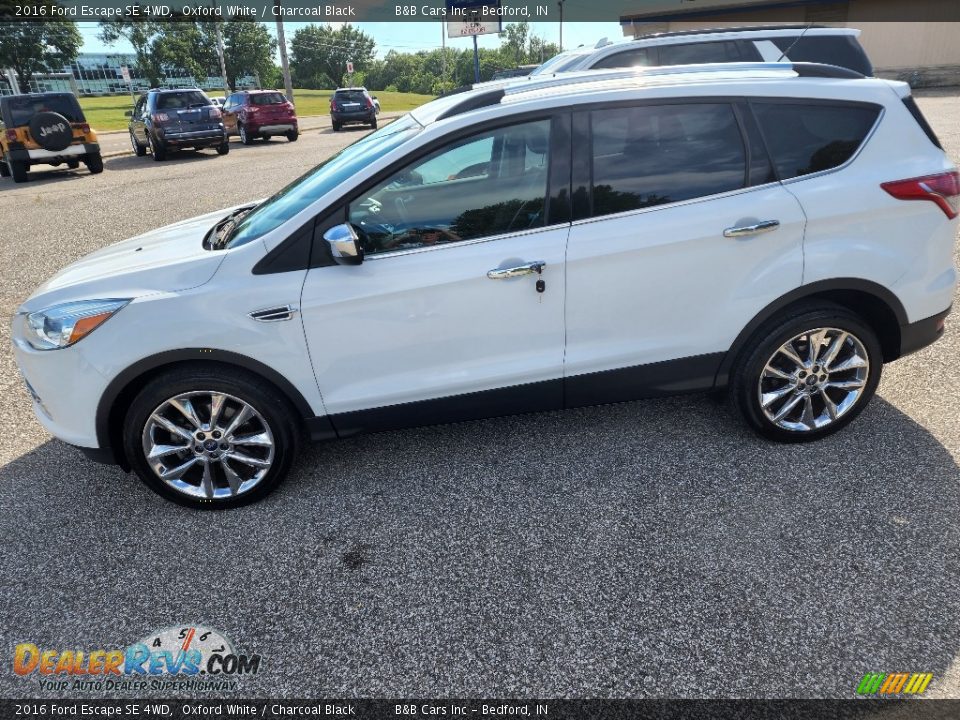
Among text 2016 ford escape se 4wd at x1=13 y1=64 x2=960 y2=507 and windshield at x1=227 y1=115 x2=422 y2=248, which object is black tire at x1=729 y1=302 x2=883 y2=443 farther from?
windshield at x1=227 y1=115 x2=422 y2=248

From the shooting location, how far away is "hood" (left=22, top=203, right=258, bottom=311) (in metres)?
2.87

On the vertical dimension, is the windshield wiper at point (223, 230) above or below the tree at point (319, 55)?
below

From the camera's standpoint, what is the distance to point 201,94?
17594 millimetres

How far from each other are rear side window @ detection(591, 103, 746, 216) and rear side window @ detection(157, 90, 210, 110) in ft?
58.0

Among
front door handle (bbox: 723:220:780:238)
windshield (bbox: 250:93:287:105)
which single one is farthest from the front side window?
windshield (bbox: 250:93:287:105)

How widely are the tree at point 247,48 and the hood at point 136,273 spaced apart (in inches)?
3406

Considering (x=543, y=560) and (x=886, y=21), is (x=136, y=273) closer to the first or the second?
(x=543, y=560)

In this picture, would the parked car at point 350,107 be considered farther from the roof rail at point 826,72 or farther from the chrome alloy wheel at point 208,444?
the chrome alloy wheel at point 208,444

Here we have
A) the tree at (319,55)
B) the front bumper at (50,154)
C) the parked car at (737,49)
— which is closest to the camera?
the parked car at (737,49)

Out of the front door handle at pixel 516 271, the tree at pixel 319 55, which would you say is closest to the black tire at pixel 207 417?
the front door handle at pixel 516 271

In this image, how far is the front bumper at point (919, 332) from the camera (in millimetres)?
3264

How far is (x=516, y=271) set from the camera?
113 inches

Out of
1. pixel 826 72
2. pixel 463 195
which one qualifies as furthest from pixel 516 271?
pixel 826 72

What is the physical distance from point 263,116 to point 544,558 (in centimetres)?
2168
